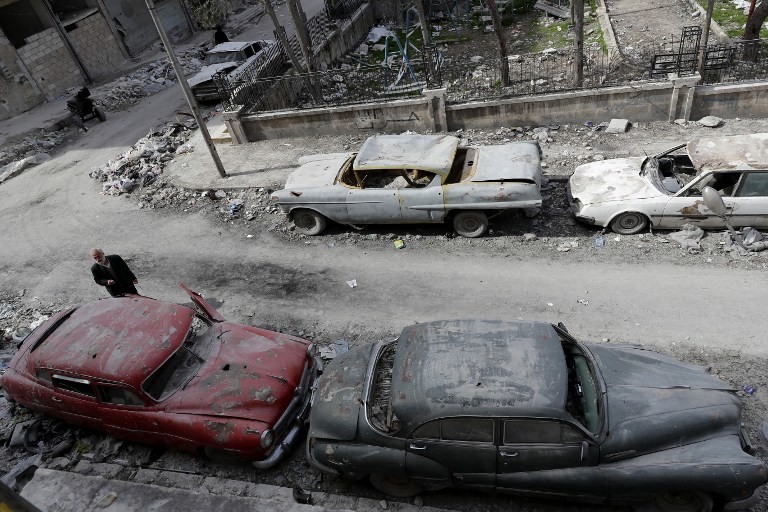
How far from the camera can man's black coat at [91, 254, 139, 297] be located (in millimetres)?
7168

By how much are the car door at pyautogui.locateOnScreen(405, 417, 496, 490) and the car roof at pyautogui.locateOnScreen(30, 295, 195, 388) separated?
116 inches

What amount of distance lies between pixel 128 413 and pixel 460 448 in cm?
357

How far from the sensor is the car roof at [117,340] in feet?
17.3

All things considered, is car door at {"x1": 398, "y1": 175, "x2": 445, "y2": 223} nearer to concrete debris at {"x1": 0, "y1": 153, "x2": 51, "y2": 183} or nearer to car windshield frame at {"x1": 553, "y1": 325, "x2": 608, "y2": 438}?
car windshield frame at {"x1": 553, "y1": 325, "x2": 608, "y2": 438}

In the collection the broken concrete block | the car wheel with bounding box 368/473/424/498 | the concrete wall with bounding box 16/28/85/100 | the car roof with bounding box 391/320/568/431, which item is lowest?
the broken concrete block

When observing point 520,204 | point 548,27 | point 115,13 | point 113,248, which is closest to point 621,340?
point 520,204

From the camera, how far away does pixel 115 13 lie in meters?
22.3

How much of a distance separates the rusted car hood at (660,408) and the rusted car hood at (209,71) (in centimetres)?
1482

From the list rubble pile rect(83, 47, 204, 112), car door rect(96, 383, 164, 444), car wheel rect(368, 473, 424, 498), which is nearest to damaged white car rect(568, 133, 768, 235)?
car wheel rect(368, 473, 424, 498)

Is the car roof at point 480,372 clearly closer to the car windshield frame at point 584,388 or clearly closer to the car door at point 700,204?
the car windshield frame at point 584,388

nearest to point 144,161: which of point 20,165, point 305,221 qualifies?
point 20,165

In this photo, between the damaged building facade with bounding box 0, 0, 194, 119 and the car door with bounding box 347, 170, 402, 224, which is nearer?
the car door with bounding box 347, 170, 402, 224

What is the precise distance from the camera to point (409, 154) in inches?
330

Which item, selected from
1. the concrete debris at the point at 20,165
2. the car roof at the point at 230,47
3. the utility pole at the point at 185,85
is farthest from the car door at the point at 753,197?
the concrete debris at the point at 20,165
